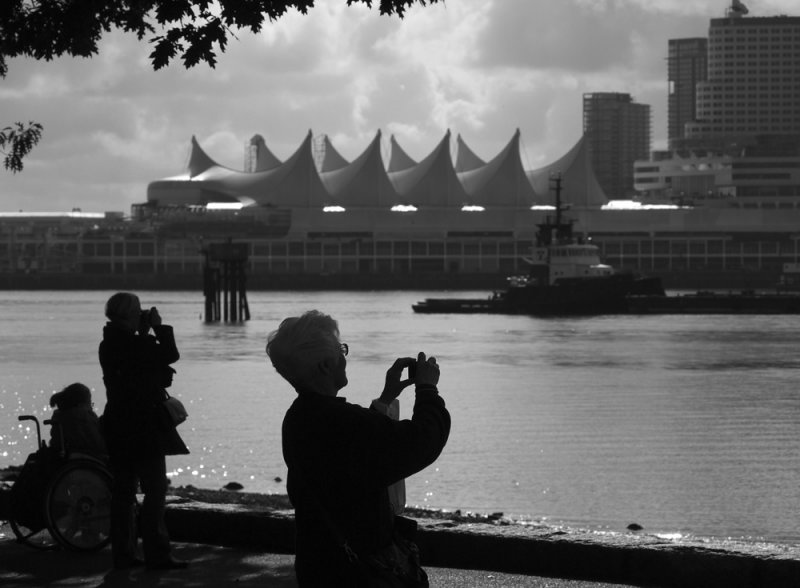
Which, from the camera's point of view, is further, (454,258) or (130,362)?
(454,258)

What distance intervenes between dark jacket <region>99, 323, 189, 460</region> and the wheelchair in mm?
375

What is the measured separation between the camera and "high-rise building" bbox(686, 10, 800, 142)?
179250mm

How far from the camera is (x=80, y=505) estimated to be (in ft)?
21.3

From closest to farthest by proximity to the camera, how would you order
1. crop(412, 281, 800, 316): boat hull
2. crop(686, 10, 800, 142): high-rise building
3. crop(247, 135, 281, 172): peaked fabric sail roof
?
crop(412, 281, 800, 316): boat hull < crop(247, 135, 281, 172): peaked fabric sail roof < crop(686, 10, 800, 142): high-rise building

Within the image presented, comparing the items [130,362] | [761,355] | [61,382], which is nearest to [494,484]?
[130,362]

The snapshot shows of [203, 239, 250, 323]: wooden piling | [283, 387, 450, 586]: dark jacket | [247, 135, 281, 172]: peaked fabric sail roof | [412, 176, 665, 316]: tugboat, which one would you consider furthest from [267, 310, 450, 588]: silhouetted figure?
[247, 135, 281, 172]: peaked fabric sail roof

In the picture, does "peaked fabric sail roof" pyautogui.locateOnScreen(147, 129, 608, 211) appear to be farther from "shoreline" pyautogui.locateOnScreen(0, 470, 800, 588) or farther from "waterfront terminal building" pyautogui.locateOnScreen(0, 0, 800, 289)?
"shoreline" pyautogui.locateOnScreen(0, 470, 800, 588)

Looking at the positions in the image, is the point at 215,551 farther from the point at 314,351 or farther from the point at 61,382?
the point at 61,382

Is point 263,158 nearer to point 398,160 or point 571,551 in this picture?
point 398,160

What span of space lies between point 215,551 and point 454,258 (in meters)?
98.1

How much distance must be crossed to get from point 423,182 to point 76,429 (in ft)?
320

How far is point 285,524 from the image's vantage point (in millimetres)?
6375

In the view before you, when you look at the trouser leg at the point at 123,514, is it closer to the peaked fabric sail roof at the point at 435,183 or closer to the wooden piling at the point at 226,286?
the wooden piling at the point at 226,286

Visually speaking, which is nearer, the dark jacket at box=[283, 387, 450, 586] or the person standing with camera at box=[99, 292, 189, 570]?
the dark jacket at box=[283, 387, 450, 586]
